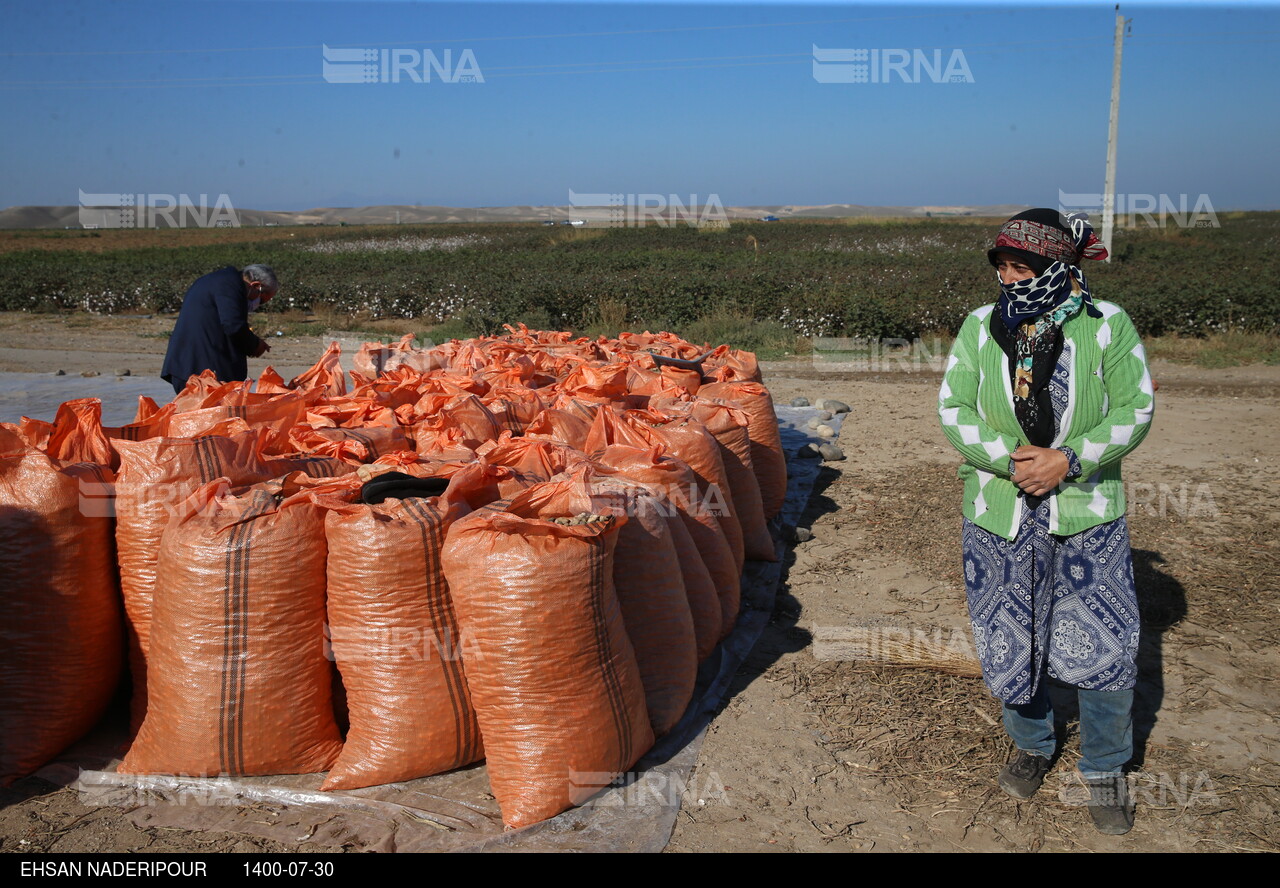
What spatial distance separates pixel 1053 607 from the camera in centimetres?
228

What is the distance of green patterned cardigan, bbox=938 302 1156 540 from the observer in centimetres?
216

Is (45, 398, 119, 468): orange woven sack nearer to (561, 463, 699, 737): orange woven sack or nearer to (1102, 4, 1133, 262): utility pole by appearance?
(561, 463, 699, 737): orange woven sack

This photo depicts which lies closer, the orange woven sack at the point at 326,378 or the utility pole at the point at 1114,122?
the orange woven sack at the point at 326,378

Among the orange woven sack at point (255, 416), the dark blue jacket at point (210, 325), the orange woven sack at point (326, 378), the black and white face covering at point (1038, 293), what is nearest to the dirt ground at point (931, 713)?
the black and white face covering at point (1038, 293)

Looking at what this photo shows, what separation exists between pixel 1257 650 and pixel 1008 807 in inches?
62.4

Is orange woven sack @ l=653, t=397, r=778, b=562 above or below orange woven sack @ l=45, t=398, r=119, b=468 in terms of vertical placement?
below

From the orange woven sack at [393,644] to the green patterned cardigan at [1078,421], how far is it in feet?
4.72

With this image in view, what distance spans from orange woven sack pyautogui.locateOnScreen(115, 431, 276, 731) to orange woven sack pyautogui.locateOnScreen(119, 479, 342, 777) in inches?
7.8

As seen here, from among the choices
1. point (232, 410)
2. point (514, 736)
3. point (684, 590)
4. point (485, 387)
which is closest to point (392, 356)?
point (485, 387)

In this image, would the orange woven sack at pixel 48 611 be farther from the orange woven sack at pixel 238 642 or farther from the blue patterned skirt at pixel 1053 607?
the blue patterned skirt at pixel 1053 607

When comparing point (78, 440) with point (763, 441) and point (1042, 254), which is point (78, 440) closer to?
point (1042, 254)

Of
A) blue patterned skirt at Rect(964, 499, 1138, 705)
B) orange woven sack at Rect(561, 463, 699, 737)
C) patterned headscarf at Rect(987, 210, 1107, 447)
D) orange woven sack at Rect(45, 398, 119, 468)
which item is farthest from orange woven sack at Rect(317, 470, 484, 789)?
patterned headscarf at Rect(987, 210, 1107, 447)

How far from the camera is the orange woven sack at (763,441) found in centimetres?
460

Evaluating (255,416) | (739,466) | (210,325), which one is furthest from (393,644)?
(210,325)
